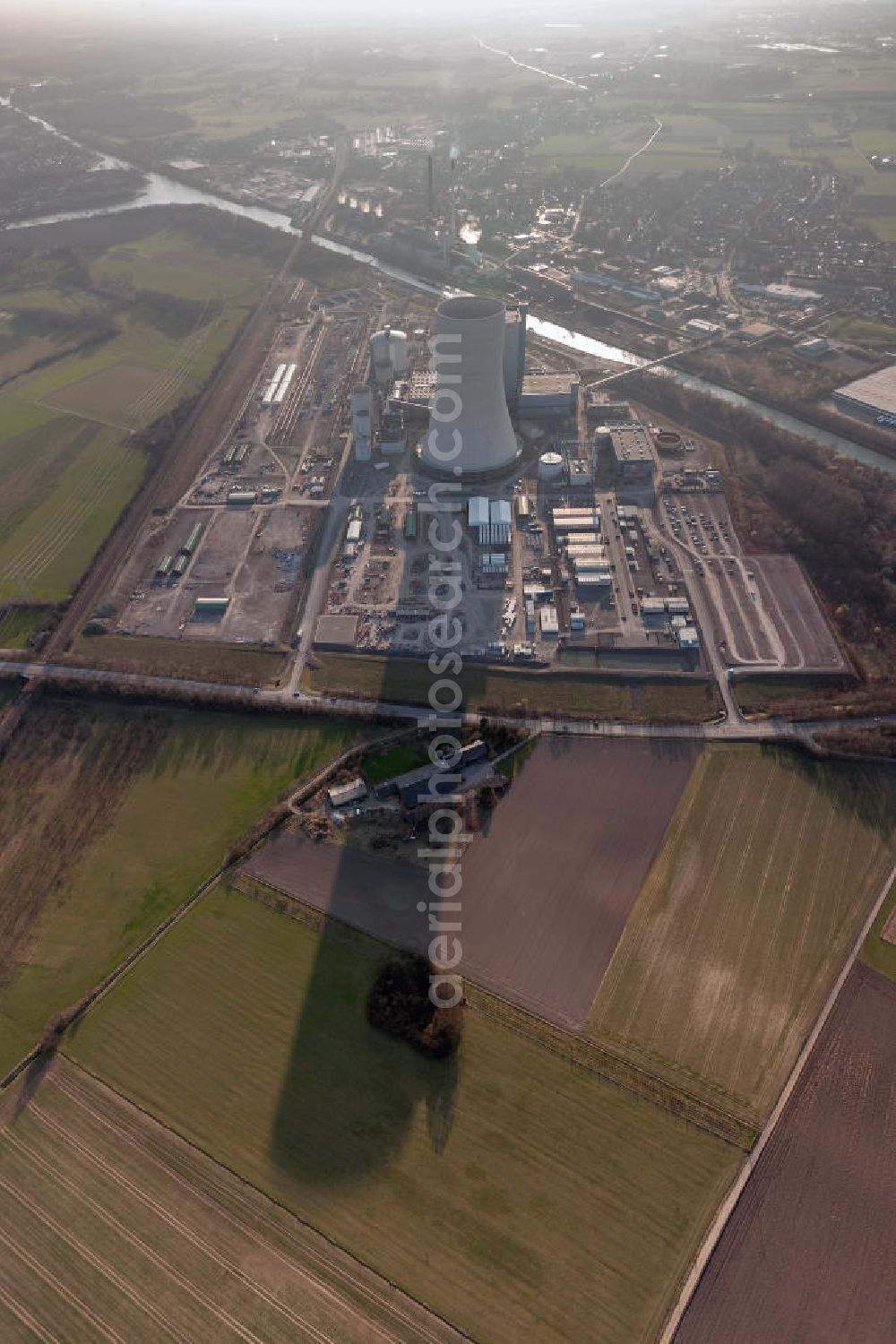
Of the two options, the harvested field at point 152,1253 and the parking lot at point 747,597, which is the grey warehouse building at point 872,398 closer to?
the parking lot at point 747,597

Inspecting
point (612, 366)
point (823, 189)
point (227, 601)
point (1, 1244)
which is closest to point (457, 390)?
point (227, 601)

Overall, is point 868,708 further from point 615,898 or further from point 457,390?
point 457,390

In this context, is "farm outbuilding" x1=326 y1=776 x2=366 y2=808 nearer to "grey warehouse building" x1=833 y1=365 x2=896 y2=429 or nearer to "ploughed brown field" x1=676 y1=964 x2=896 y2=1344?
"ploughed brown field" x1=676 y1=964 x2=896 y2=1344

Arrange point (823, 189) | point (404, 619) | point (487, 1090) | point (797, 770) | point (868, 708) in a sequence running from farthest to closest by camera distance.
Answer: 1. point (823, 189)
2. point (404, 619)
3. point (868, 708)
4. point (797, 770)
5. point (487, 1090)

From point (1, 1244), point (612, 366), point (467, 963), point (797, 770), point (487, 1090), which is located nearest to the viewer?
point (1, 1244)

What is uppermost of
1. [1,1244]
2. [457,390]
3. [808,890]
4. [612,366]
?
[457,390]

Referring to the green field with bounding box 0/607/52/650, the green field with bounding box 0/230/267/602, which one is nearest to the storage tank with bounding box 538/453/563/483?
the green field with bounding box 0/230/267/602
